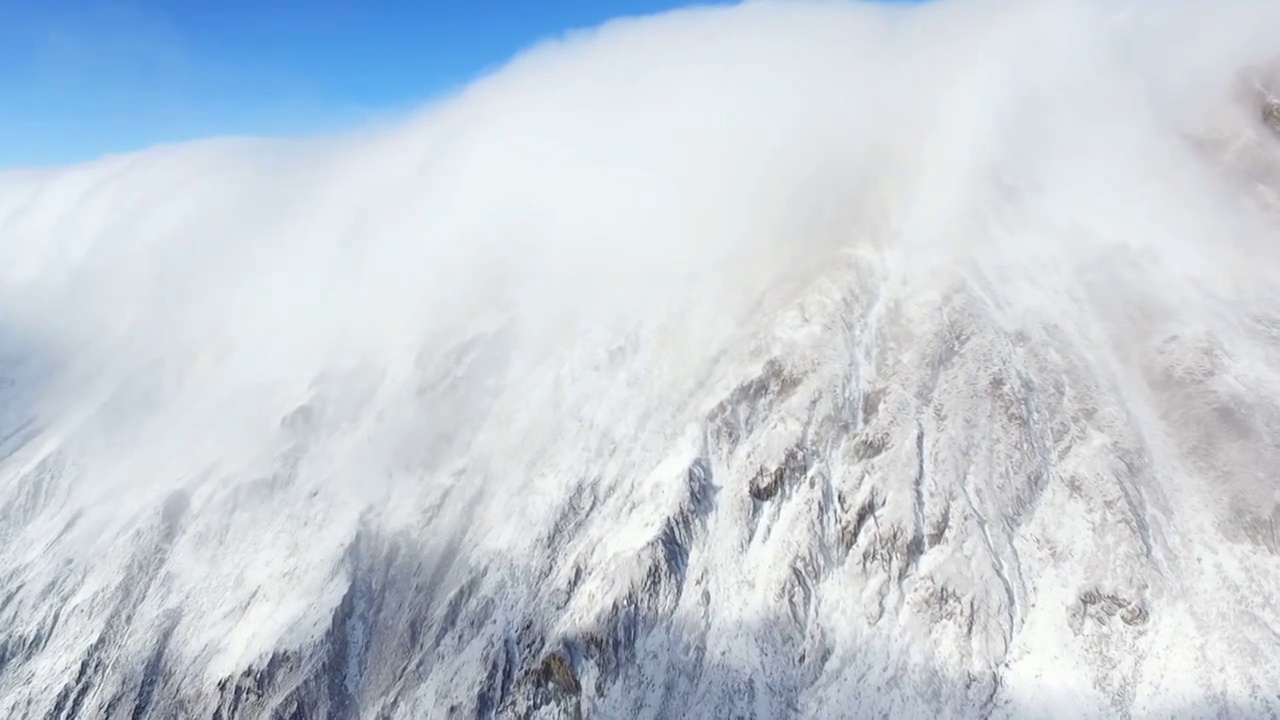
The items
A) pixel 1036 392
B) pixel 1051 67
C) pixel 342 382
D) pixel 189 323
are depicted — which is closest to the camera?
pixel 1036 392

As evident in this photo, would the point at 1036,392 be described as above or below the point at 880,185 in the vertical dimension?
below

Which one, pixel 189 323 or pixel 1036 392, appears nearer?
pixel 1036 392

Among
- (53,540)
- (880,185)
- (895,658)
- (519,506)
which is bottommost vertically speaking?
(895,658)

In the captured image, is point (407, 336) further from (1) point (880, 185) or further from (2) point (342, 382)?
(1) point (880, 185)

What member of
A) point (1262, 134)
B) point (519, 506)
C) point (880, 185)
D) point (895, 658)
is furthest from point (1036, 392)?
point (1262, 134)

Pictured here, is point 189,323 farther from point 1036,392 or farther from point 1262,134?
point 1262,134

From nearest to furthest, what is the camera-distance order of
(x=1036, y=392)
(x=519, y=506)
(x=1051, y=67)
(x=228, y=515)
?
(x=1036, y=392) → (x=519, y=506) → (x=228, y=515) → (x=1051, y=67)
